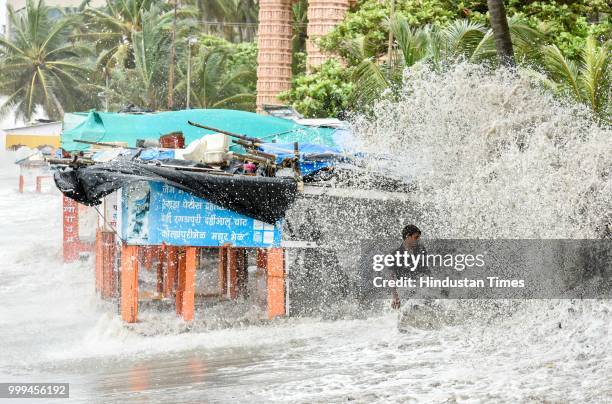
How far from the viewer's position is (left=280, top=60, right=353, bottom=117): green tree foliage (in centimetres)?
2244

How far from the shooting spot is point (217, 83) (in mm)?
40750

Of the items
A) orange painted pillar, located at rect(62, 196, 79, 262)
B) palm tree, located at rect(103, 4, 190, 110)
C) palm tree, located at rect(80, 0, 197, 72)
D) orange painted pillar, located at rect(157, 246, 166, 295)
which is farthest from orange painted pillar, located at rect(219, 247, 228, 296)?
palm tree, located at rect(80, 0, 197, 72)

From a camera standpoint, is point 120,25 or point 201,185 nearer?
point 201,185

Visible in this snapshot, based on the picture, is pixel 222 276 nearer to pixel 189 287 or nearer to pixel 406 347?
pixel 189 287

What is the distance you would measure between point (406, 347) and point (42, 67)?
4249cm

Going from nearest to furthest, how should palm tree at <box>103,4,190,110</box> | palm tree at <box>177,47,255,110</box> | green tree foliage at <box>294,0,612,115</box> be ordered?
1. green tree foliage at <box>294,0,612,115</box>
2. palm tree at <box>177,47,255,110</box>
3. palm tree at <box>103,4,190,110</box>

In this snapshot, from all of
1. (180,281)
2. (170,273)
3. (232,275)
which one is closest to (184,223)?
(180,281)

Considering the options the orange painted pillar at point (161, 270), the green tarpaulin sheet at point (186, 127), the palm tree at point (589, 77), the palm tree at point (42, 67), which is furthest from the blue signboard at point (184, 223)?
the palm tree at point (42, 67)

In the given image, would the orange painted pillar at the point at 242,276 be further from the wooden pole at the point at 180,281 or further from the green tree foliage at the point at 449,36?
the green tree foliage at the point at 449,36

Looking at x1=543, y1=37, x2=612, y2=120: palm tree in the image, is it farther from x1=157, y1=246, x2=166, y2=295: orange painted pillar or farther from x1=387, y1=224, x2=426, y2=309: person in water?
x1=157, y1=246, x2=166, y2=295: orange painted pillar

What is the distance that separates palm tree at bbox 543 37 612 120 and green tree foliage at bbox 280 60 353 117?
5314mm

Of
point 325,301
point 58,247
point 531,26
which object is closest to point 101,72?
point 58,247

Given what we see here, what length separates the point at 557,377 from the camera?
9359 mm

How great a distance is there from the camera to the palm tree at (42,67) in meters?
50.3
